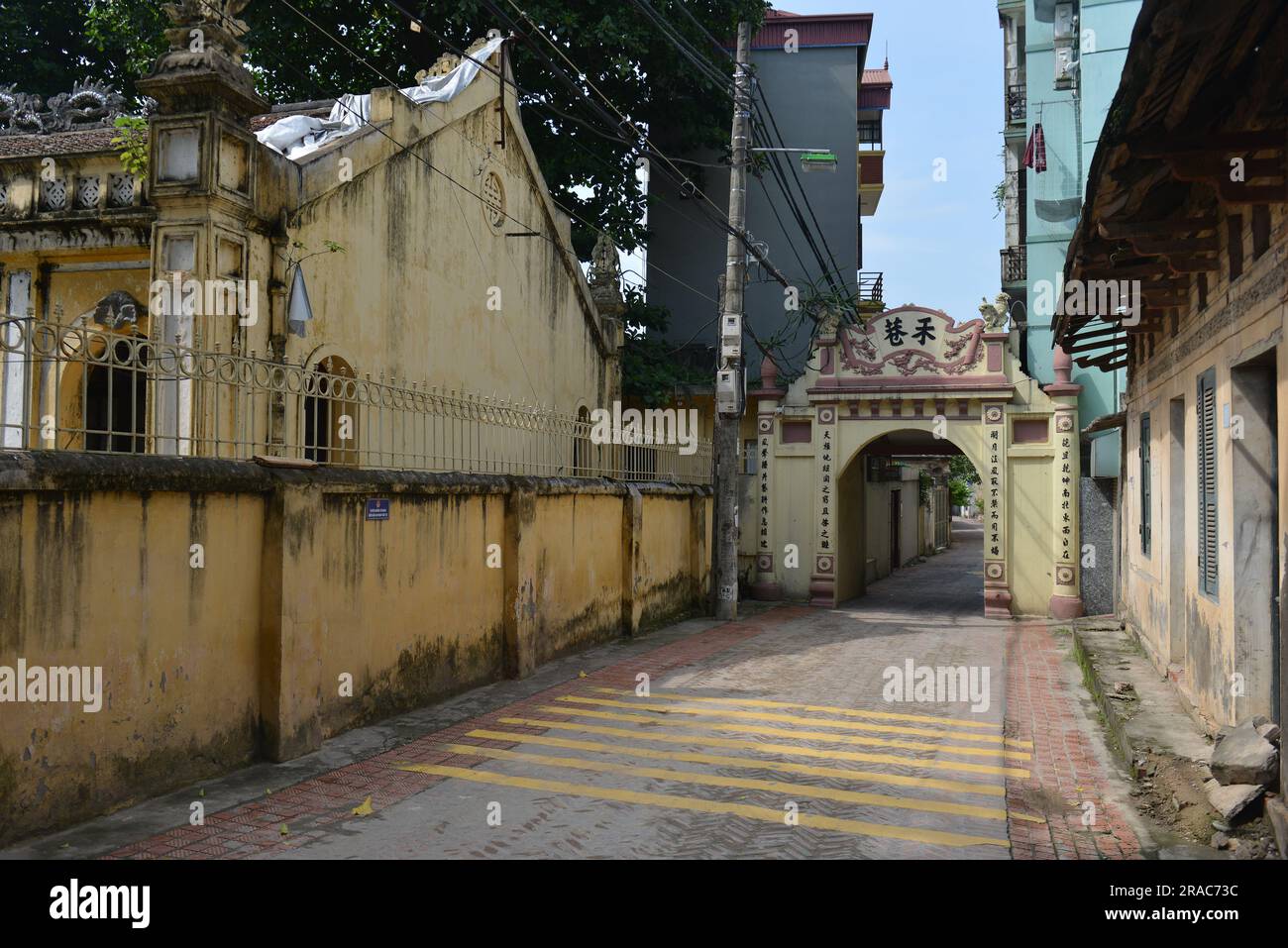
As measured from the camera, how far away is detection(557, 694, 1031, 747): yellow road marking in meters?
8.53

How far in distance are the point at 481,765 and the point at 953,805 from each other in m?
3.10

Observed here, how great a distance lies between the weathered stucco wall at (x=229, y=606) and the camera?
5297 millimetres

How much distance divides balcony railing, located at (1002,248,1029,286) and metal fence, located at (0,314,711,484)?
40.7ft

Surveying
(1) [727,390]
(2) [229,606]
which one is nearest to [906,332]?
(1) [727,390]

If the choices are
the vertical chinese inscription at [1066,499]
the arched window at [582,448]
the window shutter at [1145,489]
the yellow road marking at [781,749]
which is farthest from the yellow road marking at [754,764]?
the vertical chinese inscription at [1066,499]

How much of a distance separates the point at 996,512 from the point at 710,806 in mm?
12607

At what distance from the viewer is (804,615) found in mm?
17312

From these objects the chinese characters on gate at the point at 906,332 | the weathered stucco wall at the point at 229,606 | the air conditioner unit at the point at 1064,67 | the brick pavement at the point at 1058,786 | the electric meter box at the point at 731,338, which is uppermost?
the air conditioner unit at the point at 1064,67

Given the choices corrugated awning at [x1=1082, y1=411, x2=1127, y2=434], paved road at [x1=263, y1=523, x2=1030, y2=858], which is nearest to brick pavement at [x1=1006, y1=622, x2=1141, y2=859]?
paved road at [x1=263, y1=523, x2=1030, y2=858]

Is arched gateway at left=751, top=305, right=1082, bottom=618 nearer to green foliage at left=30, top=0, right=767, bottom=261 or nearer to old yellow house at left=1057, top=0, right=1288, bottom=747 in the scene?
green foliage at left=30, top=0, right=767, bottom=261

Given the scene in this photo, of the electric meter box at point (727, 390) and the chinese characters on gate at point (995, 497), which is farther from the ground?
the electric meter box at point (727, 390)

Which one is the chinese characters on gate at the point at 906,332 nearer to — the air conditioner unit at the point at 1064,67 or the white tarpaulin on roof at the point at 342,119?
the air conditioner unit at the point at 1064,67

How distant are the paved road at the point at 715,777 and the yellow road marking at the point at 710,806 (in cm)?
2

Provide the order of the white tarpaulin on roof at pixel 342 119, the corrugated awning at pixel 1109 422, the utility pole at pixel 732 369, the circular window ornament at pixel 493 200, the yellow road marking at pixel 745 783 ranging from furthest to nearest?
the utility pole at pixel 732 369, the circular window ornament at pixel 493 200, the corrugated awning at pixel 1109 422, the white tarpaulin on roof at pixel 342 119, the yellow road marking at pixel 745 783
